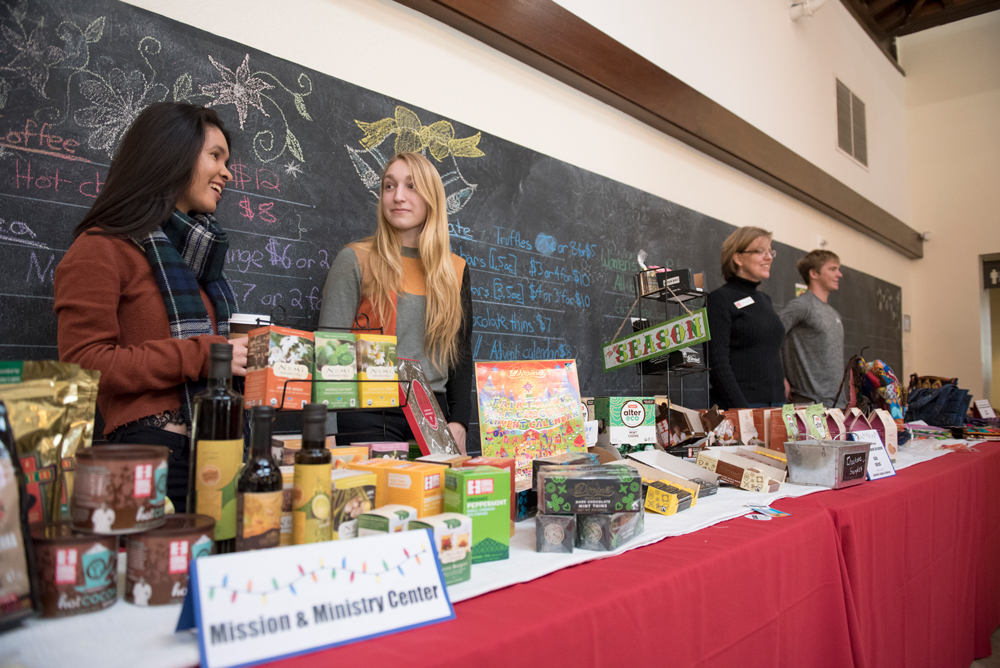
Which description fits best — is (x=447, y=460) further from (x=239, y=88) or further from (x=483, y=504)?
(x=239, y=88)

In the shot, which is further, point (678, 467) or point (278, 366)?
point (678, 467)

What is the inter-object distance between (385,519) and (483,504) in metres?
0.16

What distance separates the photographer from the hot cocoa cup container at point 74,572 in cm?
62

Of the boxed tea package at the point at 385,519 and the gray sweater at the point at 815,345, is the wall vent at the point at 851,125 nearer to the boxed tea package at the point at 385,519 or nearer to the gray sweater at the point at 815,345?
the gray sweater at the point at 815,345

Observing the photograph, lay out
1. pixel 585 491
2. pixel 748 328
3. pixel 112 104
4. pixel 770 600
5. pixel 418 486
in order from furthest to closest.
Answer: pixel 748 328, pixel 112 104, pixel 770 600, pixel 585 491, pixel 418 486

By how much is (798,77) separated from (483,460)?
5.93 meters

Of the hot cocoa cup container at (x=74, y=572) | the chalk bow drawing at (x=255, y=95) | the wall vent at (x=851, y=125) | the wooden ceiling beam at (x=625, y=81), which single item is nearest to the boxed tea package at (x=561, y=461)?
the hot cocoa cup container at (x=74, y=572)

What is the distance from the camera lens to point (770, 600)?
42.4 inches

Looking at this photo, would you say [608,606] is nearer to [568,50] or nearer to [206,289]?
[206,289]

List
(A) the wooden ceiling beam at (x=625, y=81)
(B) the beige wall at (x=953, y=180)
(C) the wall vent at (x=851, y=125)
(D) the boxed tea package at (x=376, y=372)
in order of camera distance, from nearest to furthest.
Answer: (D) the boxed tea package at (x=376, y=372)
(A) the wooden ceiling beam at (x=625, y=81)
(C) the wall vent at (x=851, y=125)
(B) the beige wall at (x=953, y=180)

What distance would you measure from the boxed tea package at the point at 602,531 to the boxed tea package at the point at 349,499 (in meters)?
0.35

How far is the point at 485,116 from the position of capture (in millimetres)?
2982

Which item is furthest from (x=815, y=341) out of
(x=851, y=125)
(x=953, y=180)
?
(x=953, y=180)

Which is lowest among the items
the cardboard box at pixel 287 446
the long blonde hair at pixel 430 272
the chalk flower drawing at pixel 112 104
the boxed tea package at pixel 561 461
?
the boxed tea package at pixel 561 461
